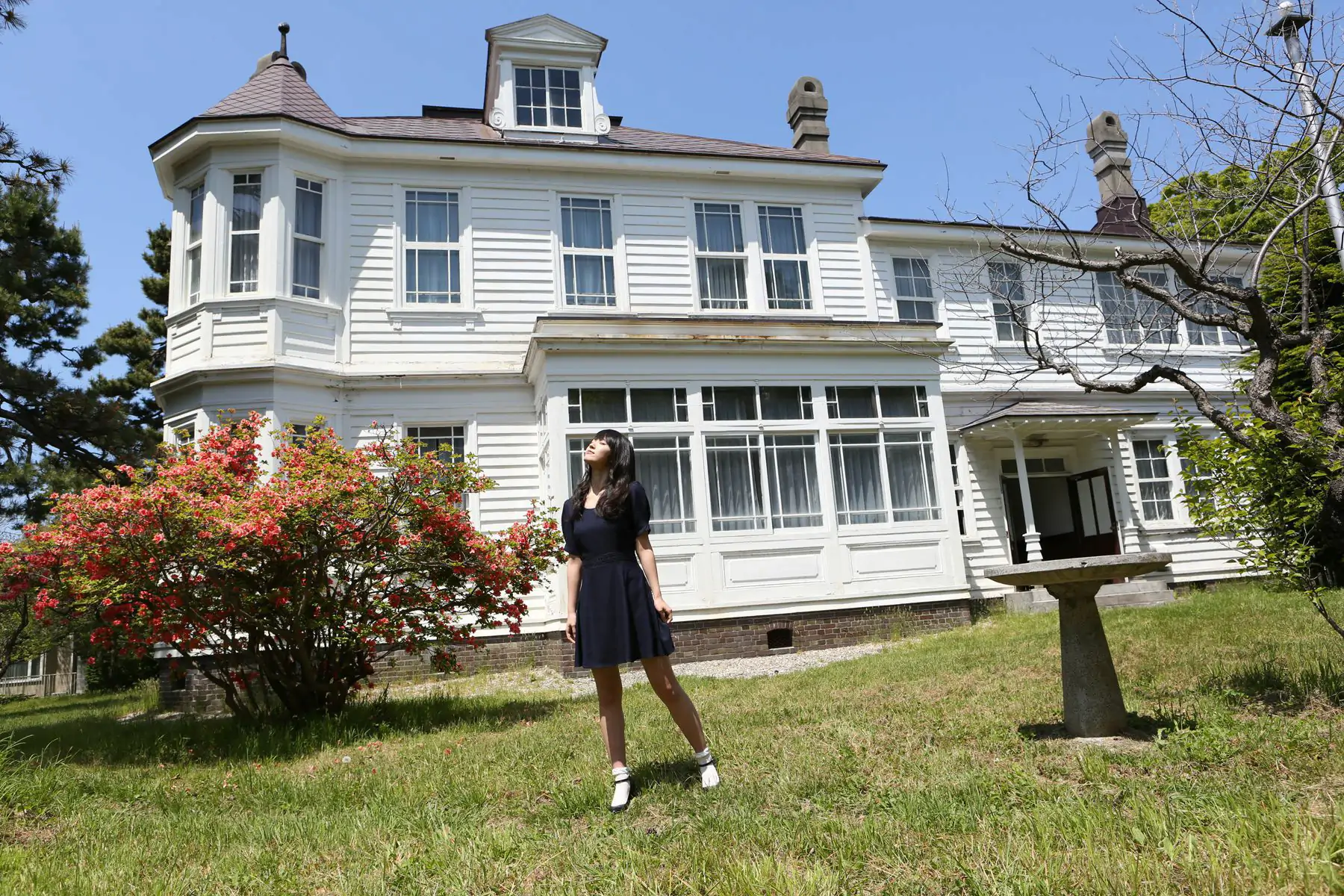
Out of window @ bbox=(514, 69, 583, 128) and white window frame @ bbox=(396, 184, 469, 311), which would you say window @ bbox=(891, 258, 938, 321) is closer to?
window @ bbox=(514, 69, 583, 128)

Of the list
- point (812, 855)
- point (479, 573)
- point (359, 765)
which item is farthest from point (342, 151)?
point (812, 855)

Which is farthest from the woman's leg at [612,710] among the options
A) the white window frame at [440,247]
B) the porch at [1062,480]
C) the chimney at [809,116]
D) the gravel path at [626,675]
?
the chimney at [809,116]

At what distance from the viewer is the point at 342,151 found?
1398 cm

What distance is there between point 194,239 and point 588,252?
246 inches

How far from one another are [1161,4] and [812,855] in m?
5.05

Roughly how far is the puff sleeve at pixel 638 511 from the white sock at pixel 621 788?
1167 millimetres

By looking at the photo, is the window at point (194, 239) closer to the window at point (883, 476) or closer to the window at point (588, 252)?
the window at point (588, 252)

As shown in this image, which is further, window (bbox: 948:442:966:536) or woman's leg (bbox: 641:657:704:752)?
window (bbox: 948:442:966:536)

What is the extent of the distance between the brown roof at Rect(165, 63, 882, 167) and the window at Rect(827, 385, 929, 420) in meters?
4.80

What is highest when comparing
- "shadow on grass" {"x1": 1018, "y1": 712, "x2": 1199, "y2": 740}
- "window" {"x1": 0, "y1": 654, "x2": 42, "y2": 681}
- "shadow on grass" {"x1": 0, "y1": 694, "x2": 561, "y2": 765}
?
"shadow on grass" {"x1": 1018, "y1": 712, "x2": 1199, "y2": 740}

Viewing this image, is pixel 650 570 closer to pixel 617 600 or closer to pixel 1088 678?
pixel 617 600

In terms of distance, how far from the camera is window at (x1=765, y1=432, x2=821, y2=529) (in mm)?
13016

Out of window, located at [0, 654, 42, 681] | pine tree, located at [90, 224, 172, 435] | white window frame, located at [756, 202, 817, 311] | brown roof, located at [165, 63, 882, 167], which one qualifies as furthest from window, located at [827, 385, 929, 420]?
window, located at [0, 654, 42, 681]

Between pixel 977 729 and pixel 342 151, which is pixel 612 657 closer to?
pixel 977 729
